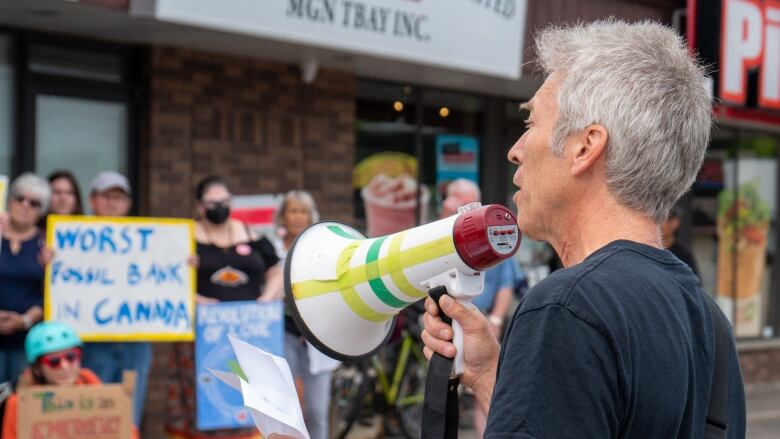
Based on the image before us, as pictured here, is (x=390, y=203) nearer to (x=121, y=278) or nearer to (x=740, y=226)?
(x=121, y=278)

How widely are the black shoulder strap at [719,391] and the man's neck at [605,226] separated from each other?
184mm

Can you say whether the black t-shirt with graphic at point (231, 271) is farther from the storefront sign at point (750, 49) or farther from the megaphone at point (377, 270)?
the storefront sign at point (750, 49)

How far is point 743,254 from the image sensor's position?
13.4m

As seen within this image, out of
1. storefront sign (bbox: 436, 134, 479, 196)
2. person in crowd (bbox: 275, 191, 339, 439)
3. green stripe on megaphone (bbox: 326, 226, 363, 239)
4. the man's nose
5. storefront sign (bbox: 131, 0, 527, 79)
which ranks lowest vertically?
person in crowd (bbox: 275, 191, 339, 439)

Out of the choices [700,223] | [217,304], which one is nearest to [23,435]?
[217,304]

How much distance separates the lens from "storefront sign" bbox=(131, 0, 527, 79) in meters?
7.04

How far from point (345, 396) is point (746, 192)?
7024 mm

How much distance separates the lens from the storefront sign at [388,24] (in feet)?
23.1

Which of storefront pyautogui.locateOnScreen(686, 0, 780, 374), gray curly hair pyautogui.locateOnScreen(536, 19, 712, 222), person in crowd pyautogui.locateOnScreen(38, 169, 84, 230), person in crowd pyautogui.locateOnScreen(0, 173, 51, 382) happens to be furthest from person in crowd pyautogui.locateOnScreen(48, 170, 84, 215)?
storefront pyautogui.locateOnScreen(686, 0, 780, 374)

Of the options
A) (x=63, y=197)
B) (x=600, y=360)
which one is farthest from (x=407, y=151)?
(x=600, y=360)

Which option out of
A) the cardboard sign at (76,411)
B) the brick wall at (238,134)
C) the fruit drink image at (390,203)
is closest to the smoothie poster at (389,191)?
the fruit drink image at (390,203)

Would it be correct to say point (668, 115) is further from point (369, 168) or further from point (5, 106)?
point (369, 168)

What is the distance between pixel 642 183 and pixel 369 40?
6385mm

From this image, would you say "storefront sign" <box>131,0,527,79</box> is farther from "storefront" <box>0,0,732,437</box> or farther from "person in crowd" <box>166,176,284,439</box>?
"person in crowd" <box>166,176,284,439</box>
